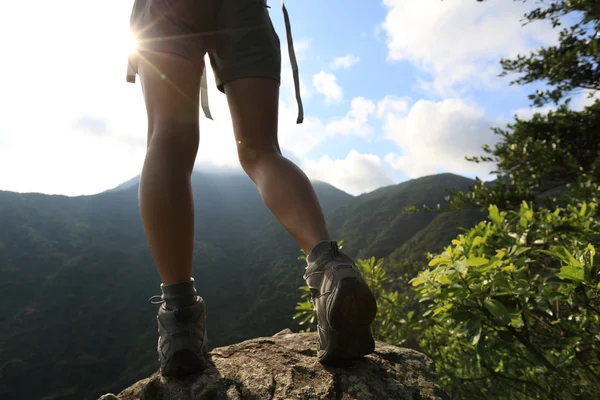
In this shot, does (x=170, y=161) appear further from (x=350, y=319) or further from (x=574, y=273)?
(x=574, y=273)

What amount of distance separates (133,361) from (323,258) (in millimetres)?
58453

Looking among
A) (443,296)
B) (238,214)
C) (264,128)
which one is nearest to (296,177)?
(264,128)

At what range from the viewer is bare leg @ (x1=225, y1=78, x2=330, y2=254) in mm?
1314

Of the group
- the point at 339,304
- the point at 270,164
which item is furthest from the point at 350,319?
the point at 270,164

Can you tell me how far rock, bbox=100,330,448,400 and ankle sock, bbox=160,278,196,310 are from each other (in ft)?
0.86

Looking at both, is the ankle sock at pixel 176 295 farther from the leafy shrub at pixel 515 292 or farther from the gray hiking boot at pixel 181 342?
the leafy shrub at pixel 515 292

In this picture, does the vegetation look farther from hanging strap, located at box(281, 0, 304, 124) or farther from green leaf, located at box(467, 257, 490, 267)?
hanging strap, located at box(281, 0, 304, 124)

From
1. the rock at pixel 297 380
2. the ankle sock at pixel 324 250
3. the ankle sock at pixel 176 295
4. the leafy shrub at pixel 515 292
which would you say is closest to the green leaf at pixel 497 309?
the leafy shrub at pixel 515 292

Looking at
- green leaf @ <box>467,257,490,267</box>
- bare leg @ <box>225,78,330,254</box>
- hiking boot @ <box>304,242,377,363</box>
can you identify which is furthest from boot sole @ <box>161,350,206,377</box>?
green leaf @ <box>467,257,490,267</box>

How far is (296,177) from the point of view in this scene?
139 cm

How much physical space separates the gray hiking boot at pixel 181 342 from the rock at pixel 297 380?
0.05 metres

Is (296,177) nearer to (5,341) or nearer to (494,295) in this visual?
(494,295)

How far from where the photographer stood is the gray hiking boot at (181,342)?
1.25 metres

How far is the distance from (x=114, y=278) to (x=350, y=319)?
77383mm
